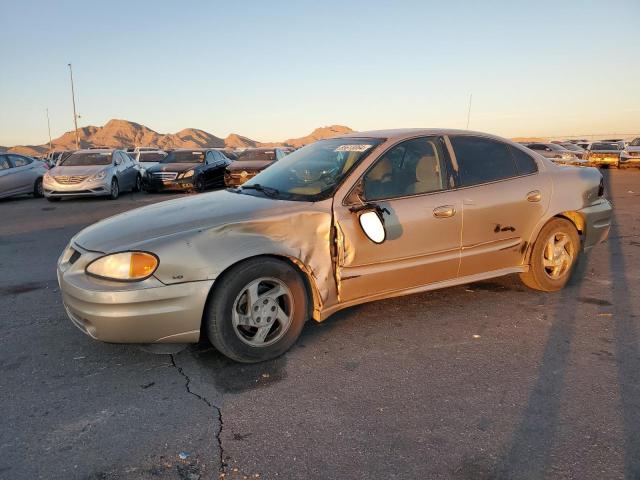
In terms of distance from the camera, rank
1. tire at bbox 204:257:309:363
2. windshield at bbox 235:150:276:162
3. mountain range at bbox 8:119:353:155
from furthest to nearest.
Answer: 1. mountain range at bbox 8:119:353:155
2. windshield at bbox 235:150:276:162
3. tire at bbox 204:257:309:363

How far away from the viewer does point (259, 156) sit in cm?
1652

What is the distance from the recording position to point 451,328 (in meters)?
3.91

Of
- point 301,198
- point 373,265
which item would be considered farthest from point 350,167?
point 373,265

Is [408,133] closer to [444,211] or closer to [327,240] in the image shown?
[444,211]

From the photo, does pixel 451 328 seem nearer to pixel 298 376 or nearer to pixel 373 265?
pixel 373 265

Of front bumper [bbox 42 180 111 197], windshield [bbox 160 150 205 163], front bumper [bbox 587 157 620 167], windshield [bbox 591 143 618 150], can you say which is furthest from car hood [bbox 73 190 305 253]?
windshield [bbox 591 143 618 150]

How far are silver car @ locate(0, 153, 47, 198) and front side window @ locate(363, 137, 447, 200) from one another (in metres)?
13.0

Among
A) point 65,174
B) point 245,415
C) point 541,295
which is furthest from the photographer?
point 65,174

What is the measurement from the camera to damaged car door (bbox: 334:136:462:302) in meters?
3.58

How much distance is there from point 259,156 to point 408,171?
1303cm

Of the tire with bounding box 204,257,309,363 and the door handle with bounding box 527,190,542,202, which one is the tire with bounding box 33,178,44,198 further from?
the door handle with bounding box 527,190,542,202

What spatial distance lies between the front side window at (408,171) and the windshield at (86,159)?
39.0 ft

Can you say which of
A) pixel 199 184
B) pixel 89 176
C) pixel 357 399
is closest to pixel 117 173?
pixel 89 176

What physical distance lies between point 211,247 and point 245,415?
1.04 meters
